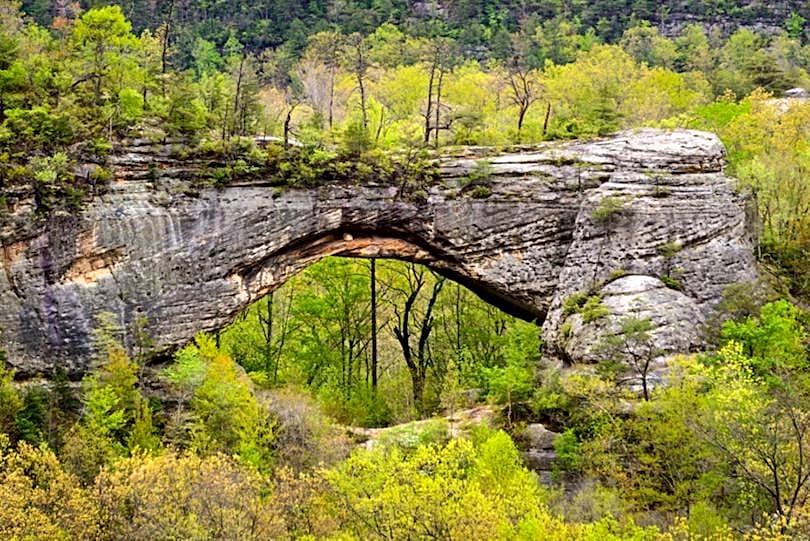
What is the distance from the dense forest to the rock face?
2.60 ft

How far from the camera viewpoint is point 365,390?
35812 mm

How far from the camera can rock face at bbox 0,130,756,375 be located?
26.0 meters

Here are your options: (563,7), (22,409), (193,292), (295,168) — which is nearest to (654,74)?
(563,7)

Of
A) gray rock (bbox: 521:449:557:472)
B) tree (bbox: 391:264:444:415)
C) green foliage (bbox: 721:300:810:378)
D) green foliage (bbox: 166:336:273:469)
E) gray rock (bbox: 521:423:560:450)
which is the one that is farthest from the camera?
tree (bbox: 391:264:444:415)

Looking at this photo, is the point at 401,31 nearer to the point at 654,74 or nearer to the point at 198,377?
the point at 654,74

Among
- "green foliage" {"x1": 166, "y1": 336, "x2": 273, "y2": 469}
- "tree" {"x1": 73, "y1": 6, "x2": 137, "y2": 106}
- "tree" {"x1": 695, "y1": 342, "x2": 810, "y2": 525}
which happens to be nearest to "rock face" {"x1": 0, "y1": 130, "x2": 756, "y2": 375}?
"green foliage" {"x1": 166, "y1": 336, "x2": 273, "y2": 469}

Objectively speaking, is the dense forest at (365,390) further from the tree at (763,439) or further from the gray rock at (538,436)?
the gray rock at (538,436)

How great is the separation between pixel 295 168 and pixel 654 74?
113ft

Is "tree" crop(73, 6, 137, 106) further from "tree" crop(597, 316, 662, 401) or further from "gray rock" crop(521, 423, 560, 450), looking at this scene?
"tree" crop(597, 316, 662, 401)

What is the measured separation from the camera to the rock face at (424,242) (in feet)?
85.4

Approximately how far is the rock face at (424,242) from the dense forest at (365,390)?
791 millimetres

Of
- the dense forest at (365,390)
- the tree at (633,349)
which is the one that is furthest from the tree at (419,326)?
the tree at (633,349)

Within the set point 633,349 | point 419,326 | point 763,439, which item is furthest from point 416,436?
point 419,326

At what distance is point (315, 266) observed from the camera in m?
37.6
